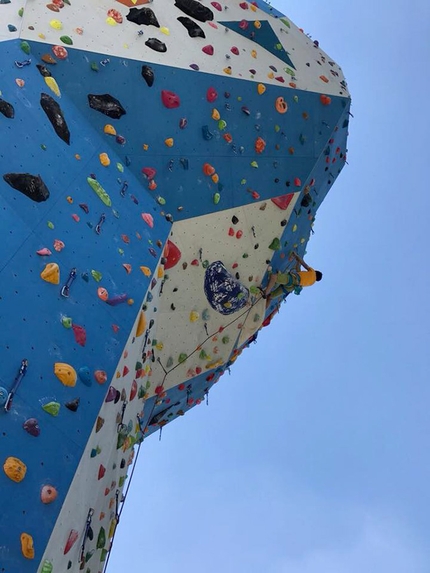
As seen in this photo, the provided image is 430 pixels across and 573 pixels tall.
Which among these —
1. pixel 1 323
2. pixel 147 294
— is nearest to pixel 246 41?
pixel 147 294

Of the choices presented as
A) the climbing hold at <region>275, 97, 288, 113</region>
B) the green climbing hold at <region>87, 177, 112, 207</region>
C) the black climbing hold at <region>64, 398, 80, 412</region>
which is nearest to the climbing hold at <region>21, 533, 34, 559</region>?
the black climbing hold at <region>64, 398, 80, 412</region>

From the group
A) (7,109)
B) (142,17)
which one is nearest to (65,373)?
(7,109)

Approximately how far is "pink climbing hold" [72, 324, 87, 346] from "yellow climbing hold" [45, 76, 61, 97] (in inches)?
85.0

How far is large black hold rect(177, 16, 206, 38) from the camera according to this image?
7441mm

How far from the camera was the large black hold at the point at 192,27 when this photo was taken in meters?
7.44

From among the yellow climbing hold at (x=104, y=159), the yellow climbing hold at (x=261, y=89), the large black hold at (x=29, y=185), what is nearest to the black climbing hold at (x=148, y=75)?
the yellow climbing hold at (x=104, y=159)

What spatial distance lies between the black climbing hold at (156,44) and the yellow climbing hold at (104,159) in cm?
141

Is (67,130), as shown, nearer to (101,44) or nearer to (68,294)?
(101,44)

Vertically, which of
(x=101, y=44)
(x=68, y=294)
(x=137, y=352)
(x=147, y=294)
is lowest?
(x=137, y=352)

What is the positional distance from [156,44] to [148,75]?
1.40 feet

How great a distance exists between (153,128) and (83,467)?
3.45 meters

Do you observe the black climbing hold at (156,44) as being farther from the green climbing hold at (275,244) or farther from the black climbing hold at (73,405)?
the black climbing hold at (73,405)

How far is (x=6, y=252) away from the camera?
178 inches

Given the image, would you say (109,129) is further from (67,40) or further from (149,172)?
(67,40)
